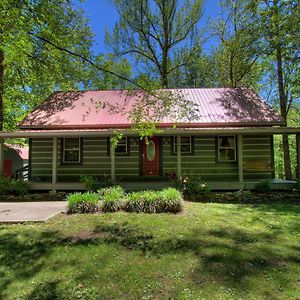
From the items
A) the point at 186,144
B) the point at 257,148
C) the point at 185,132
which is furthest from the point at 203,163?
the point at 185,132

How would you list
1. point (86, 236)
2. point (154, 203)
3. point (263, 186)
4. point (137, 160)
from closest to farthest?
point (86, 236) < point (154, 203) < point (263, 186) < point (137, 160)

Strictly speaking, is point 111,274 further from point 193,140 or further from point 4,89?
point 4,89

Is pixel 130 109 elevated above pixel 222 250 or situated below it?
above

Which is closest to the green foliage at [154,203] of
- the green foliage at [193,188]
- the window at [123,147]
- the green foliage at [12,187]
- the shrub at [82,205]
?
the shrub at [82,205]

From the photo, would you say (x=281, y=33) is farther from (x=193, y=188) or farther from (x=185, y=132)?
(x=193, y=188)

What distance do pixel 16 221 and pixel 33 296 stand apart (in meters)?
3.92

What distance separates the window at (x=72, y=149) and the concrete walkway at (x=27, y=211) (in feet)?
13.8

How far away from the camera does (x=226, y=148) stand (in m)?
14.8

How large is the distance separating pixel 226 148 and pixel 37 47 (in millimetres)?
9092

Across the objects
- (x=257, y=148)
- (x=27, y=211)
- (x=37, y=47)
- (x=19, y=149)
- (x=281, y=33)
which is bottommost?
(x=27, y=211)

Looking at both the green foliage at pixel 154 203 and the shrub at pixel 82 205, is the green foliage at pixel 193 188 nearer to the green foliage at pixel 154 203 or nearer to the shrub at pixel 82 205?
the green foliage at pixel 154 203

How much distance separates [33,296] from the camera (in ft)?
14.1

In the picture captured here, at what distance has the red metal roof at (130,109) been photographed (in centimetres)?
1422

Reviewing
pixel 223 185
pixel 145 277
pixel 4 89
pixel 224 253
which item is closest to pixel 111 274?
pixel 145 277
